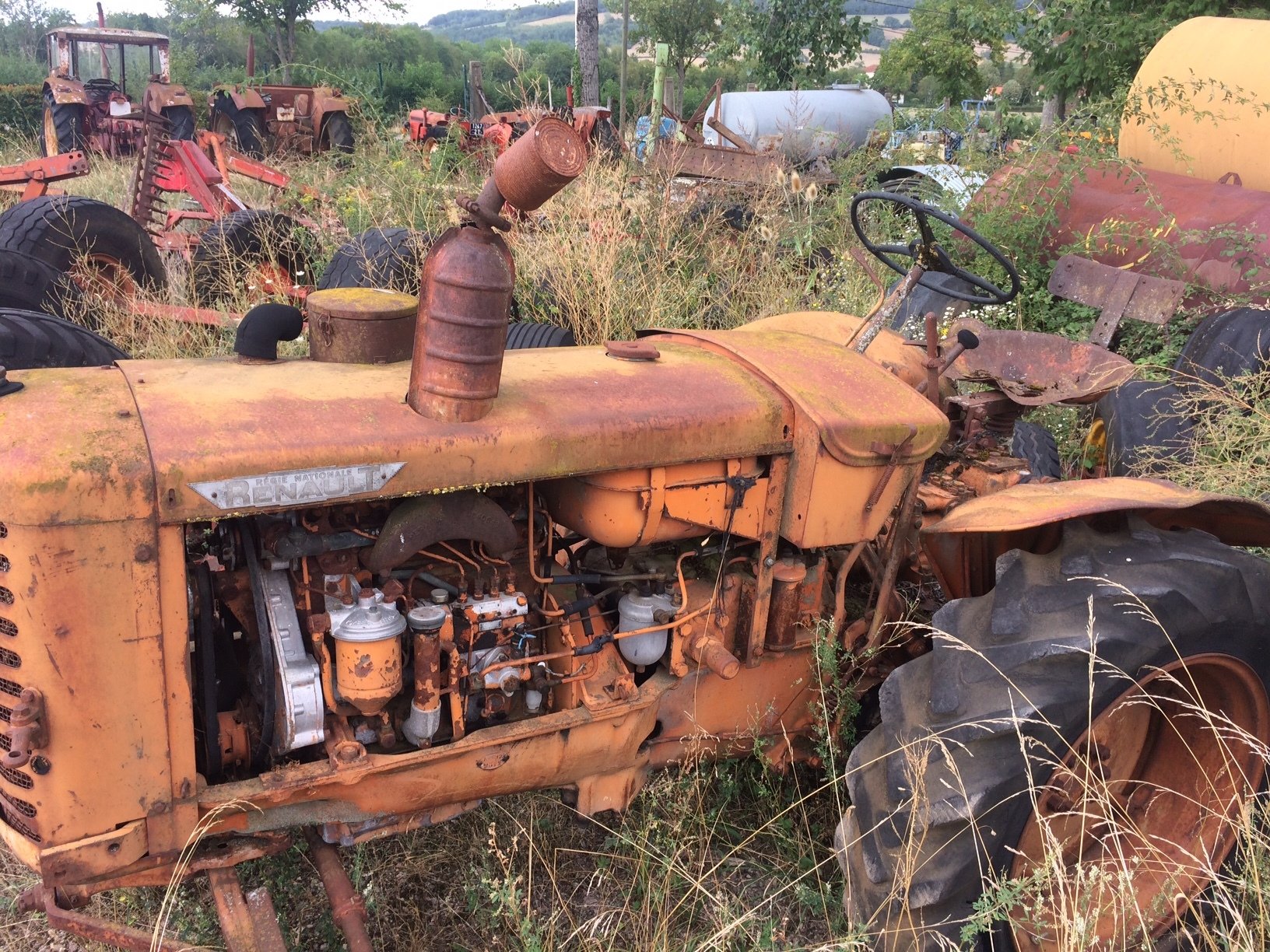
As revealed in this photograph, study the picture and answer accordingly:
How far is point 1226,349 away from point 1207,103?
2992mm

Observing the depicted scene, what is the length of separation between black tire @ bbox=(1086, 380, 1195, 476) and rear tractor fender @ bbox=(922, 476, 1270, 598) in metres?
1.55

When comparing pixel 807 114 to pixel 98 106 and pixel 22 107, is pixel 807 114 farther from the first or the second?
pixel 22 107

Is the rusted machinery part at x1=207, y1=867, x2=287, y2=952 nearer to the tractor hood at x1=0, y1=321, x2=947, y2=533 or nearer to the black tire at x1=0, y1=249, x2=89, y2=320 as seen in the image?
the tractor hood at x1=0, y1=321, x2=947, y2=533

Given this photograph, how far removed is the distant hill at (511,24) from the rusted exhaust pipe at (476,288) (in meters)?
82.0

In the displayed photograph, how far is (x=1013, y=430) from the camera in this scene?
3682 mm

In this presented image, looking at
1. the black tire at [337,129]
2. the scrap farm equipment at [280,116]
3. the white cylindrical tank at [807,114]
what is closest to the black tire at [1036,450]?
the white cylindrical tank at [807,114]

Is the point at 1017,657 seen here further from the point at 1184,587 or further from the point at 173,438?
the point at 173,438

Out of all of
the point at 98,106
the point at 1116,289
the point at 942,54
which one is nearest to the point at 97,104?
the point at 98,106

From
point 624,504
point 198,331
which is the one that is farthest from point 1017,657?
point 198,331

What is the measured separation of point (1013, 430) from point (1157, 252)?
2.48 m

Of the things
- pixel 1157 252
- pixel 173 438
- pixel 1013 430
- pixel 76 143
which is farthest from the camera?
pixel 76 143

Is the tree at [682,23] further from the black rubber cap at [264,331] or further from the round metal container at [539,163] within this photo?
the round metal container at [539,163]

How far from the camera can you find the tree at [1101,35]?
29.3 ft

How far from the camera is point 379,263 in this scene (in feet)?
17.4
